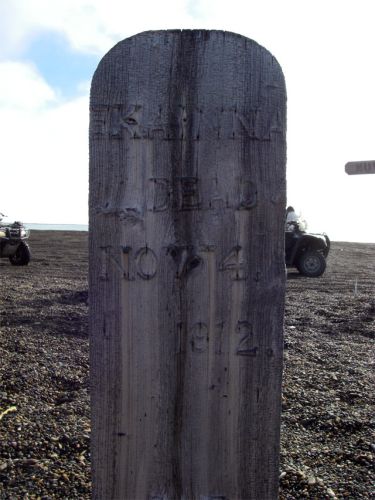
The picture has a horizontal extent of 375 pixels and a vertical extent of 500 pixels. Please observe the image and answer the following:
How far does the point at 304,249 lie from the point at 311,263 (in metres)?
0.40

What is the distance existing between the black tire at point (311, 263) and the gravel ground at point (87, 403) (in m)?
5.06

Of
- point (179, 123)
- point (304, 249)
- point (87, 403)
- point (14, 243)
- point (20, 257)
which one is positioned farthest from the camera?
point (20, 257)

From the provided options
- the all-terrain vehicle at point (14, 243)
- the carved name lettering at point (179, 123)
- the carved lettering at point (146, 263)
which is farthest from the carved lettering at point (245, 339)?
the all-terrain vehicle at point (14, 243)

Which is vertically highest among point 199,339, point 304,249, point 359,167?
point 359,167

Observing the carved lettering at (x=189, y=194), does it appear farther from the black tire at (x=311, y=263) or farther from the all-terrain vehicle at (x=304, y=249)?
the black tire at (x=311, y=263)

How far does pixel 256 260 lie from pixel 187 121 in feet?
1.19

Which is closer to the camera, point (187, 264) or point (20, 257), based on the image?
point (187, 264)

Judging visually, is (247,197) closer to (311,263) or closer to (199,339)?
(199,339)

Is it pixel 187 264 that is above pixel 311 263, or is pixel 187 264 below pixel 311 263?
above

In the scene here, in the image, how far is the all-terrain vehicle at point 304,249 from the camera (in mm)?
12422

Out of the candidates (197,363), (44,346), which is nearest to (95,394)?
(197,363)

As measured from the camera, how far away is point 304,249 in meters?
12.6

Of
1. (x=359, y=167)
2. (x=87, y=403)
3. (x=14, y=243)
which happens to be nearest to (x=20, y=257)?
(x=14, y=243)

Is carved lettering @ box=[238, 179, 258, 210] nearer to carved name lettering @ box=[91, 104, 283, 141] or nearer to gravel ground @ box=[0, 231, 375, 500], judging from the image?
carved name lettering @ box=[91, 104, 283, 141]
